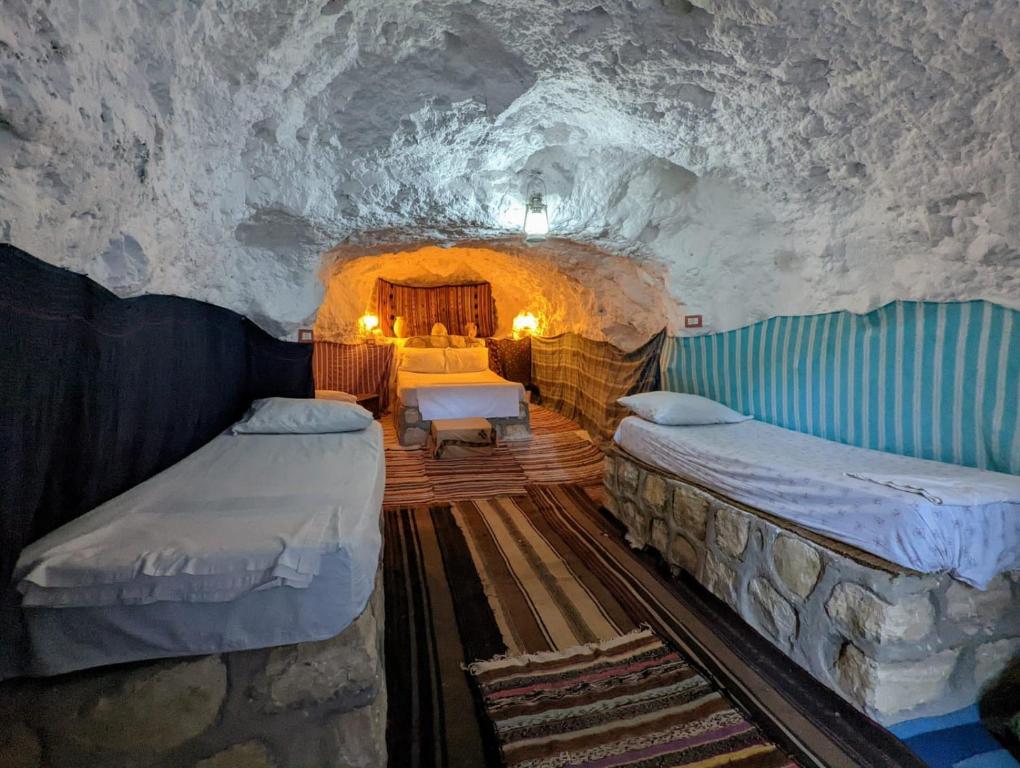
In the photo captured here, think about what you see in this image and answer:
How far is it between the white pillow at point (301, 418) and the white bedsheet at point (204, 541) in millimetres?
847

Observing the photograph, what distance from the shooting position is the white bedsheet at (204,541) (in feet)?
3.50

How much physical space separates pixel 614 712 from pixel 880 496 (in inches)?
42.6

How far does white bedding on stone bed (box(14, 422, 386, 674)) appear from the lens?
1.06 metres

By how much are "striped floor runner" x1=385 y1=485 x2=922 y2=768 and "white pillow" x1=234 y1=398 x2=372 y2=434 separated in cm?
72

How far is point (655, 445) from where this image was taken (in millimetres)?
2754

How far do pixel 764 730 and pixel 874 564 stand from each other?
0.61 m

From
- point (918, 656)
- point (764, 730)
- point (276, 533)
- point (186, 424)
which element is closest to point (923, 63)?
point (918, 656)

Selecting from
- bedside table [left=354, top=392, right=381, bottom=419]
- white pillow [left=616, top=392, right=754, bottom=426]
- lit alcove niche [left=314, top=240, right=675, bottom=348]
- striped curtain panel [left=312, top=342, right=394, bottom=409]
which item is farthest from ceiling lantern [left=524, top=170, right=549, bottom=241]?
striped curtain panel [left=312, top=342, right=394, bottom=409]

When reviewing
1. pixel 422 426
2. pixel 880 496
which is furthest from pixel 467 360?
pixel 880 496

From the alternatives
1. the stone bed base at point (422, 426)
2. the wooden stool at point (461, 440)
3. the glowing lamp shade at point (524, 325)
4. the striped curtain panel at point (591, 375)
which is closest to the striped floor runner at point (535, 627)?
the wooden stool at point (461, 440)

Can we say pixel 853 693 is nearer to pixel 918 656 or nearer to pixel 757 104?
pixel 918 656

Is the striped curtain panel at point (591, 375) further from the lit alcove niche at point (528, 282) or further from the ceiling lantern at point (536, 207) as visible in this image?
the ceiling lantern at point (536, 207)

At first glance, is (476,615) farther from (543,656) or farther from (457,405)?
(457,405)

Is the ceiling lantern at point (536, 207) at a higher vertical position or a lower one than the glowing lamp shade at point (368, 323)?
higher
